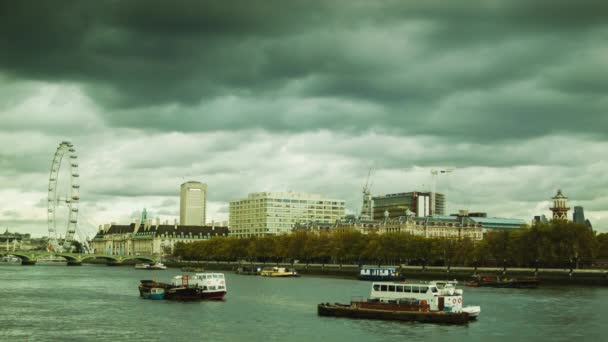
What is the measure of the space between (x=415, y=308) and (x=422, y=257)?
104523 mm

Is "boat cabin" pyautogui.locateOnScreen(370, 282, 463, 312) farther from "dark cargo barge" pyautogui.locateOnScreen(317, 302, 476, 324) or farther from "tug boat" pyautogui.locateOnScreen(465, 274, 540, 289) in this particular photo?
"tug boat" pyautogui.locateOnScreen(465, 274, 540, 289)

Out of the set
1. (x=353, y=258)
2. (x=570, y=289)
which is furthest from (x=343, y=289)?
(x=353, y=258)

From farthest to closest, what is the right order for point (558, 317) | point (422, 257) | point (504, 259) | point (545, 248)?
point (422, 257) < point (504, 259) < point (545, 248) < point (558, 317)

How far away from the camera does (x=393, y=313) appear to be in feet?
240

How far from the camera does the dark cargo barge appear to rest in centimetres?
7144

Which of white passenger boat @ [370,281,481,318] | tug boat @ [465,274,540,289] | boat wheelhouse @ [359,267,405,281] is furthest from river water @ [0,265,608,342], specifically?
boat wheelhouse @ [359,267,405,281]

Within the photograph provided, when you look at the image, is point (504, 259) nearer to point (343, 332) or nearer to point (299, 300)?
point (299, 300)

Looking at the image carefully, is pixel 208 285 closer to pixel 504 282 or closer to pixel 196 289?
pixel 196 289

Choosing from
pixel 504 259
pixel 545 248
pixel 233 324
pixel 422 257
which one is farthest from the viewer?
pixel 422 257

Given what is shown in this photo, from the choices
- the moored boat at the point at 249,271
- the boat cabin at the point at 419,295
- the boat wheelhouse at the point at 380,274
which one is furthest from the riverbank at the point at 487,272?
the boat cabin at the point at 419,295

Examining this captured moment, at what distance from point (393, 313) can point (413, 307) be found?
86.7 inches

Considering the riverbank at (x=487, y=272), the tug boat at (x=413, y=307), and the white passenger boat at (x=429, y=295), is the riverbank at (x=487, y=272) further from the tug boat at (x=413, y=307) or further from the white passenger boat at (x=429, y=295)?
the tug boat at (x=413, y=307)

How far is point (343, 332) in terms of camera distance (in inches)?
2566

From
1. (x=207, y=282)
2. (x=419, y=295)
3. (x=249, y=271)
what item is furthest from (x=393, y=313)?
(x=249, y=271)
